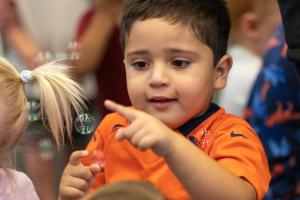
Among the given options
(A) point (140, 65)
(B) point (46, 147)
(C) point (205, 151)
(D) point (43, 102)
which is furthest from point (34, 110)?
(C) point (205, 151)

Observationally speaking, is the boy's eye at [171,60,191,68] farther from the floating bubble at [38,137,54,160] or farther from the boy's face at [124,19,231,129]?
the floating bubble at [38,137,54,160]

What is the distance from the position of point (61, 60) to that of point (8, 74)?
159mm

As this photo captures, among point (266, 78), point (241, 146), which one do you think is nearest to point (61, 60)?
point (241, 146)

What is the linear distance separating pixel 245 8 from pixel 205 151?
1.41m

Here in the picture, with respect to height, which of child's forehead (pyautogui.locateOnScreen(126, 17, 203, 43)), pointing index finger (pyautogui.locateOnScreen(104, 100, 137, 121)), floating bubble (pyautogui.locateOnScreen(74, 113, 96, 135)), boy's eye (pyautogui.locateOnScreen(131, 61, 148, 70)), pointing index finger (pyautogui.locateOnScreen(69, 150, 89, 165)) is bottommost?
pointing index finger (pyautogui.locateOnScreen(69, 150, 89, 165))

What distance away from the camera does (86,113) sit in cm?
171

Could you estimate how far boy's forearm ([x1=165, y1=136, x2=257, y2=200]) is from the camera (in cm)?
135

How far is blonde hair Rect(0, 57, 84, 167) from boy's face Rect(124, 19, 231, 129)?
18cm

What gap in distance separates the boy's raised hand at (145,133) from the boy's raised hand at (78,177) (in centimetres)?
24

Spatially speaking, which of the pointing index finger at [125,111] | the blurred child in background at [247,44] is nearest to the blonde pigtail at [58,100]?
the pointing index finger at [125,111]

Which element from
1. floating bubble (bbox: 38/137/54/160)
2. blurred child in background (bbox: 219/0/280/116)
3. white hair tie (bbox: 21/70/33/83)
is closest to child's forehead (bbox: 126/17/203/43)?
white hair tie (bbox: 21/70/33/83)

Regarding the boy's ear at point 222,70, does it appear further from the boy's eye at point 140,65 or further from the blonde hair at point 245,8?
the blonde hair at point 245,8

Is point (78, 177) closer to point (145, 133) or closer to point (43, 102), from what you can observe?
point (43, 102)

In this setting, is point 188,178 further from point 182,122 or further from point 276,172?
point 276,172
